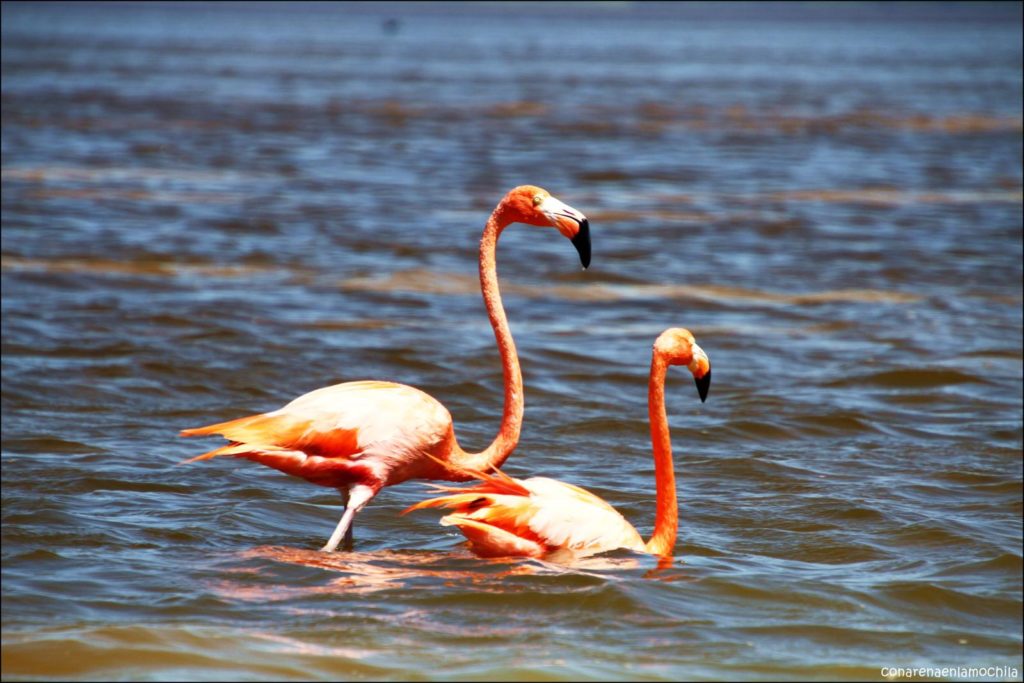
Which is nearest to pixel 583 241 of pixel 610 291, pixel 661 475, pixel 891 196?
pixel 661 475

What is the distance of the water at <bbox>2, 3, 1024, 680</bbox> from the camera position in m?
5.07

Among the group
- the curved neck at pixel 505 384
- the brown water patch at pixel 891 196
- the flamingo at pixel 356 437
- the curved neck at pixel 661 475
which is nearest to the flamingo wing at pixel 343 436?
the flamingo at pixel 356 437

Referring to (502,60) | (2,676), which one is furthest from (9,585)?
(502,60)

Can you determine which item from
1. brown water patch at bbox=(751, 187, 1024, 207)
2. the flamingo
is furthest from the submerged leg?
brown water patch at bbox=(751, 187, 1024, 207)

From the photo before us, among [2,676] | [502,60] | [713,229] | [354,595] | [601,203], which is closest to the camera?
[2,676]

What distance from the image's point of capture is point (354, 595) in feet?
17.3

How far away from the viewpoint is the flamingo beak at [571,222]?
18.9 feet

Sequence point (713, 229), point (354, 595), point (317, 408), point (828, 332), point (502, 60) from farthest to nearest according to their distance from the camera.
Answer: point (502, 60), point (713, 229), point (828, 332), point (317, 408), point (354, 595)

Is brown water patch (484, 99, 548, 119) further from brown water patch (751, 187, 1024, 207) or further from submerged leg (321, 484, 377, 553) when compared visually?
submerged leg (321, 484, 377, 553)

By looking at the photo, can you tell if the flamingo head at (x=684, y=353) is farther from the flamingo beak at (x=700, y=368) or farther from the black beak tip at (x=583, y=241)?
the black beak tip at (x=583, y=241)

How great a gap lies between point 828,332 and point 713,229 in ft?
16.1

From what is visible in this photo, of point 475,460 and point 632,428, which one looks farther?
point 632,428

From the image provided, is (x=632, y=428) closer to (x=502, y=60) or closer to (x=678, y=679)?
(x=678, y=679)

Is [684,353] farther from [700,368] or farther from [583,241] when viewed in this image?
[583,241]
